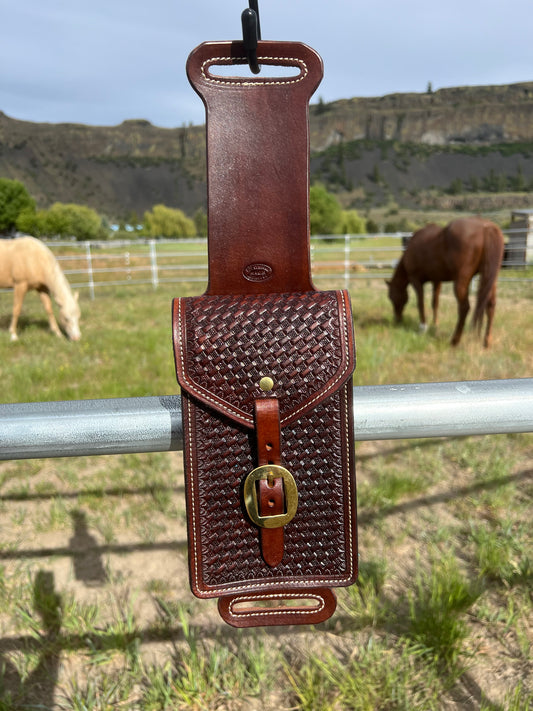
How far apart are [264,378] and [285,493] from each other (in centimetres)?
17

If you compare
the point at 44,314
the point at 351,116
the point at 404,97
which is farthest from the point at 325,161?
the point at 44,314

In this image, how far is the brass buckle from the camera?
68 cm

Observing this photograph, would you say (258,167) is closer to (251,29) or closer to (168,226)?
(251,29)

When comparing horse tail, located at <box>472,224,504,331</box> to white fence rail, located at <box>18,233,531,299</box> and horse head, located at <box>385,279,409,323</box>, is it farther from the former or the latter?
white fence rail, located at <box>18,233,531,299</box>

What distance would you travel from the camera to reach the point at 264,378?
2.23 feet

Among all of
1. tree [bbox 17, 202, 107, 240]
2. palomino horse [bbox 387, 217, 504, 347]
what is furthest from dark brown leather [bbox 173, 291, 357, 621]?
tree [bbox 17, 202, 107, 240]

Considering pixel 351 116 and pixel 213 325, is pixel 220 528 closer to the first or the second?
pixel 213 325

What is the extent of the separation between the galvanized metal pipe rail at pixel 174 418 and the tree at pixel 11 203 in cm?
7112

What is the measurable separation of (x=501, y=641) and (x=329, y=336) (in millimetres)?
1456

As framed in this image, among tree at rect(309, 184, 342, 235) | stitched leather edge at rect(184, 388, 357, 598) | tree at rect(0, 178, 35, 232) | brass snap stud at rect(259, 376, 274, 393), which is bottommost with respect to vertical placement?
stitched leather edge at rect(184, 388, 357, 598)

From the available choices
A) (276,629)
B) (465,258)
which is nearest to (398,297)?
(465,258)

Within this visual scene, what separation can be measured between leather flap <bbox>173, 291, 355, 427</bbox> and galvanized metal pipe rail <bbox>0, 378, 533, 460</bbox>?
0.08 metres

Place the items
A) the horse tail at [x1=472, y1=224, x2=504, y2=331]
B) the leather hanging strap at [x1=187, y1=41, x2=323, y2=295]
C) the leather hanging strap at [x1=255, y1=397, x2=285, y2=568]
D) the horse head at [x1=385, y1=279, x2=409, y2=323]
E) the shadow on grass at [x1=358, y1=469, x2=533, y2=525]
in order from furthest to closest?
the horse head at [x1=385, y1=279, x2=409, y2=323], the horse tail at [x1=472, y1=224, x2=504, y2=331], the shadow on grass at [x1=358, y1=469, x2=533, y2=525], the leather hanging strap at [x1=187, y1=41, x2=323, y2=295], the leather hanging strap at [x1=255, y1=397, x2=285, y2=568]

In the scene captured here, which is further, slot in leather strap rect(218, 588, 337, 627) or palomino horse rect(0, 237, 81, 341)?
palomino horse rect(0, 237, 81, 341)
